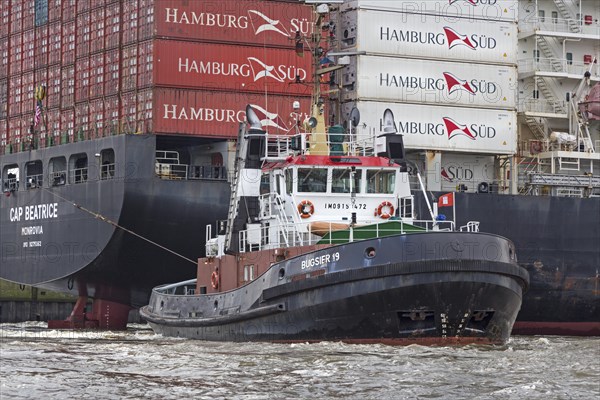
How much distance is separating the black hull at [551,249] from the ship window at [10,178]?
14.0m

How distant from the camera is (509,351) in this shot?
25.8 metres

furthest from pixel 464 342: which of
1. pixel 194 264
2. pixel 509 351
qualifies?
pixel 194 264

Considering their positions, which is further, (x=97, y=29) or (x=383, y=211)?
(x=97, y=29)

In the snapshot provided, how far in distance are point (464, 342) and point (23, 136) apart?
23.6 meters

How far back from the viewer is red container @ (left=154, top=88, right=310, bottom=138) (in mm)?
37812

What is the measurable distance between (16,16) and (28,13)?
1018mm

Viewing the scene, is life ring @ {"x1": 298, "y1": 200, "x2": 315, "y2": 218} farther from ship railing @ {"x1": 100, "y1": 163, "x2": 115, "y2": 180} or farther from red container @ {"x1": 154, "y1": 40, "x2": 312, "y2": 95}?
ship railing @ {"x1": 100, "y1": 163, "x2": 115, "y2": 180}

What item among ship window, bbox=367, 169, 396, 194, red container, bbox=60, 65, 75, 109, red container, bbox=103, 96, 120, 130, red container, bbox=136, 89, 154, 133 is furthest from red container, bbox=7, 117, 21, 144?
ship window, bbox=367, 169, 396, 194

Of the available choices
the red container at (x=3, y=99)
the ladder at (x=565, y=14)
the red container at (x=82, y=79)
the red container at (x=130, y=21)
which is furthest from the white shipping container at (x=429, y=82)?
the red container at (x=3, y=99)

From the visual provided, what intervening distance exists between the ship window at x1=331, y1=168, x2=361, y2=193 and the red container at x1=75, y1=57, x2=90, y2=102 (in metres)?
14.4

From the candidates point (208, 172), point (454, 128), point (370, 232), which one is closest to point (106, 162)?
point (208, 172)

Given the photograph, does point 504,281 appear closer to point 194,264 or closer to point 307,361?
point 307,361

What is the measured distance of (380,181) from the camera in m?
29.4

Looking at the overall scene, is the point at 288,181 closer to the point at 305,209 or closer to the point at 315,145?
the point at 305,209
